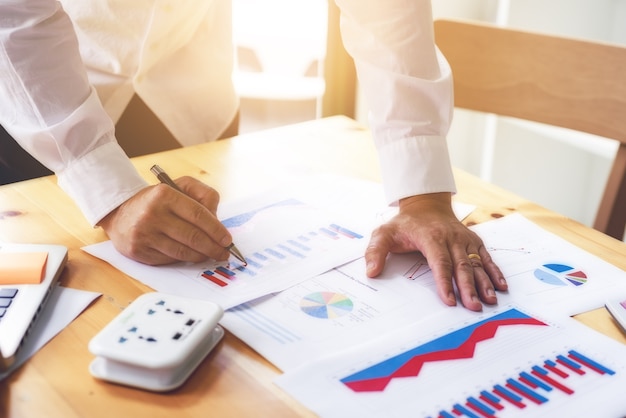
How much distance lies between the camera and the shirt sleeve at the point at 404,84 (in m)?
0.95

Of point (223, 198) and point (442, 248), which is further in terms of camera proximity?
point (223, 198)

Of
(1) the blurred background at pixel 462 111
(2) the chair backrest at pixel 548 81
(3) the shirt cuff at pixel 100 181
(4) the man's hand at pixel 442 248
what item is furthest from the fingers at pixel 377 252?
(1) the blurred background at pixel 462 111

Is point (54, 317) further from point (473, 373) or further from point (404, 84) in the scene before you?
point (404, 84)

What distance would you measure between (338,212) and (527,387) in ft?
1.28

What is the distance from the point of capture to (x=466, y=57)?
129 cm

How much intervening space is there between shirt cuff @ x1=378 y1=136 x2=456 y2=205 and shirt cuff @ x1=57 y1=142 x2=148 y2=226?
12.3 inches

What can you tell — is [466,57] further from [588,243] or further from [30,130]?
[30,130]

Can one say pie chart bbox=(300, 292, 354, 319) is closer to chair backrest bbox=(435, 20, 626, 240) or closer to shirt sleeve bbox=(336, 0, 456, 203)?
shirt sleeve bbox=(336, 0, 456, 203)

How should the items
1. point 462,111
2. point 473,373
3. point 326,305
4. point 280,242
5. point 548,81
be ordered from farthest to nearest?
point 462,111, point 548,81, point 280,242, point 326,305, point 473,373

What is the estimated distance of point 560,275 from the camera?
2.56 feet

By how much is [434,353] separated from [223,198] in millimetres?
429

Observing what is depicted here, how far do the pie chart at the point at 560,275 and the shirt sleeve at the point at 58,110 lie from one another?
474mm

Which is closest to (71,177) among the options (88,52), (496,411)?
(88,52)

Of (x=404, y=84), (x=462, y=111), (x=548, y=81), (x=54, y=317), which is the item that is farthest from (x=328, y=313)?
(x=462, y=111)
